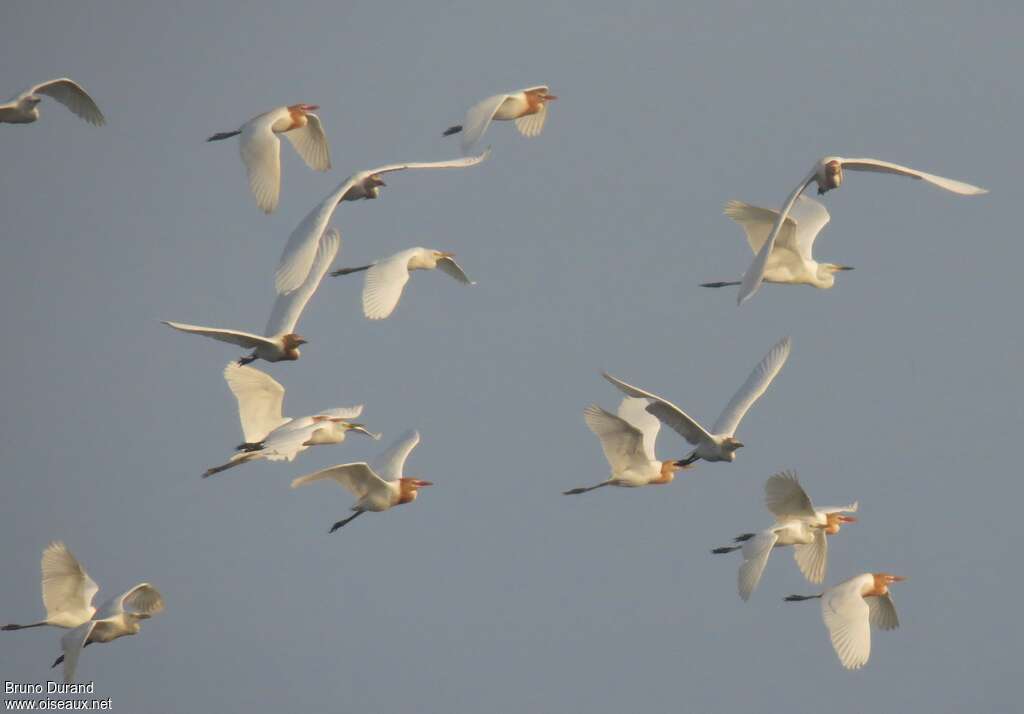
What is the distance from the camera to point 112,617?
23.8m

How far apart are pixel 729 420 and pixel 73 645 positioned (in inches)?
271

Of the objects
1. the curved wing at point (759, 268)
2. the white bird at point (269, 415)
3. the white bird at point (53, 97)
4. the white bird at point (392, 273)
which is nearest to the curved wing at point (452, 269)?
the white bird at point (392, 273)

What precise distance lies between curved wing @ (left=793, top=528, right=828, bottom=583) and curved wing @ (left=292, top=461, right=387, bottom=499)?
14.1ft

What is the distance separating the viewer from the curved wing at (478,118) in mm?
22891

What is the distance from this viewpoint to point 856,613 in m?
22.1

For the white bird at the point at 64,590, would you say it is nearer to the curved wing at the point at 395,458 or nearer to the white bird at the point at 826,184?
the curved wing at the point at 395,458

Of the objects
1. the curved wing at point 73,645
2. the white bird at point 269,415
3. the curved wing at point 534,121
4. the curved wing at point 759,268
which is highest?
the curved wing at point 759,268

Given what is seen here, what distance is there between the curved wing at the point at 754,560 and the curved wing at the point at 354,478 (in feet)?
12.3

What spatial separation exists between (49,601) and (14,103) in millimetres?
5266

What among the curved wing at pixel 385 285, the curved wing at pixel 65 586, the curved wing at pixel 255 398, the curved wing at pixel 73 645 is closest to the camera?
the curved wing at pixel 73 645

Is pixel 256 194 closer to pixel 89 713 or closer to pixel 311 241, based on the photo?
pixel 311 241

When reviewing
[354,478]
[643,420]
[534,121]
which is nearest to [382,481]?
[354,478]

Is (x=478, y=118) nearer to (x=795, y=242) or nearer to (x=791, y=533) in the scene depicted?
(x=795, y=242)

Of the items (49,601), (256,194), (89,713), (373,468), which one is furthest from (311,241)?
(89,713)
